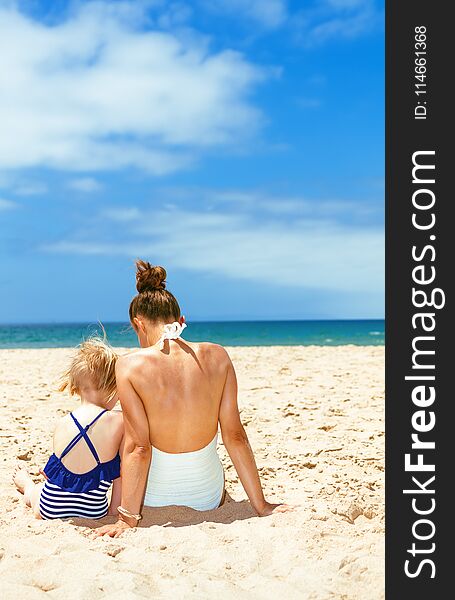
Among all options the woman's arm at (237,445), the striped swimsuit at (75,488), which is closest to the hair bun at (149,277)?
the woman's arm at (237,445)

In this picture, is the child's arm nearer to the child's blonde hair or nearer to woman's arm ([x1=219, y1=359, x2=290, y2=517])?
the child's blonde hair

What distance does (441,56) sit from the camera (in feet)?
9.15

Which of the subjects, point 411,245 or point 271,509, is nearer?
point 411,245

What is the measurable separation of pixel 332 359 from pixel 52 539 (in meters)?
9.29

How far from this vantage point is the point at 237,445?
3.81 metres

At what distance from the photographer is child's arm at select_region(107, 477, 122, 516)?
3951 mm

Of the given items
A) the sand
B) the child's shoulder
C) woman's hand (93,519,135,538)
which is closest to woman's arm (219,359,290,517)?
the sand

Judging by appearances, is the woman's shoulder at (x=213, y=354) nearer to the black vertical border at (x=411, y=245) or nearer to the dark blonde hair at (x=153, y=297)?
the dark blonde hair at (x=153, y=297)

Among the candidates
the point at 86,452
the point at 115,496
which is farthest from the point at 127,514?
the point at 86,452

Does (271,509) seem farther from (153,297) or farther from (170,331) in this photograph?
(153,297)

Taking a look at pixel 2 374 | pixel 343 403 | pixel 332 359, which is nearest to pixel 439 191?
pixel 343 403

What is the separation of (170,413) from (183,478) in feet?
1.40

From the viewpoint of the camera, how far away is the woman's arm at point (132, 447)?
362cm

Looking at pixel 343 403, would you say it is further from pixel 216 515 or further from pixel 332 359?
pixel 332 359
